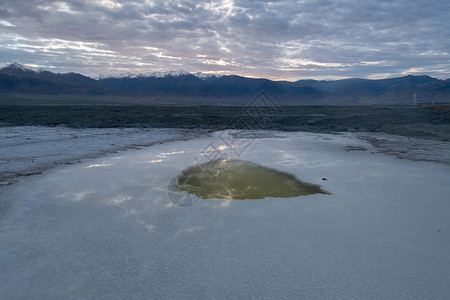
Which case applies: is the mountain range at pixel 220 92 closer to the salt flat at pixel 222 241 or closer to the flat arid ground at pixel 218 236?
the flat arid ground at pixel 218 236

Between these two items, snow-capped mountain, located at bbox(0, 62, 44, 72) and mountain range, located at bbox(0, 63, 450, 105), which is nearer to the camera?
mountain range, located at bbox(0, 63, 450, 105)

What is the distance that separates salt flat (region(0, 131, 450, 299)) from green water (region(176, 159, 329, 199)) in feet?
1.12

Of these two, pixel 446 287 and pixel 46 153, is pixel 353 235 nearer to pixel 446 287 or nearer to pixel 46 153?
pixel 446 287

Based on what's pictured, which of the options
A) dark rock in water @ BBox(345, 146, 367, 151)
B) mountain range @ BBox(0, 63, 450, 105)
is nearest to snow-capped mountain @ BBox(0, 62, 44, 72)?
mountain range @ BBox(0, 63, 450, 105)

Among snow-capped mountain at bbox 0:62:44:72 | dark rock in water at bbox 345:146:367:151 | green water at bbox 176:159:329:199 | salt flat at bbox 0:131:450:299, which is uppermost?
snow-capped mountain at bbox 0:62:44:72

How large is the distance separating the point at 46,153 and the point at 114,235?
740 centimetres

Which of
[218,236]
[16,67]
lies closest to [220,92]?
[16,67]

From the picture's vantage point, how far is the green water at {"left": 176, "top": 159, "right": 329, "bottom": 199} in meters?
5.93

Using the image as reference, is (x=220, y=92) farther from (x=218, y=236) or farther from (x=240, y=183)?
(x=218, y=236)

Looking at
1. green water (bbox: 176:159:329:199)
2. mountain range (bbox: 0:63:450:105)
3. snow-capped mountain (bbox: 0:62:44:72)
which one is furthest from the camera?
snow-capped mountain (bbox: 0:62:44:72)

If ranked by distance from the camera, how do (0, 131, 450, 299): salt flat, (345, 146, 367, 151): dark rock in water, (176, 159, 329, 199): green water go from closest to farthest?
(0, 131, 450, 299): salt flat < (176, 159, 329, 199): green water < (345, 146, 367, 151): dark rock in water

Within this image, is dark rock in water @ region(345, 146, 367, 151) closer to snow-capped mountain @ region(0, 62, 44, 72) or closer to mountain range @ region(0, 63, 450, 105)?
mountain range @ region(0, 63, 450, 105)

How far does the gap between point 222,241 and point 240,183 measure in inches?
110

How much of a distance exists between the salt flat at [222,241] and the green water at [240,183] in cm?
34
